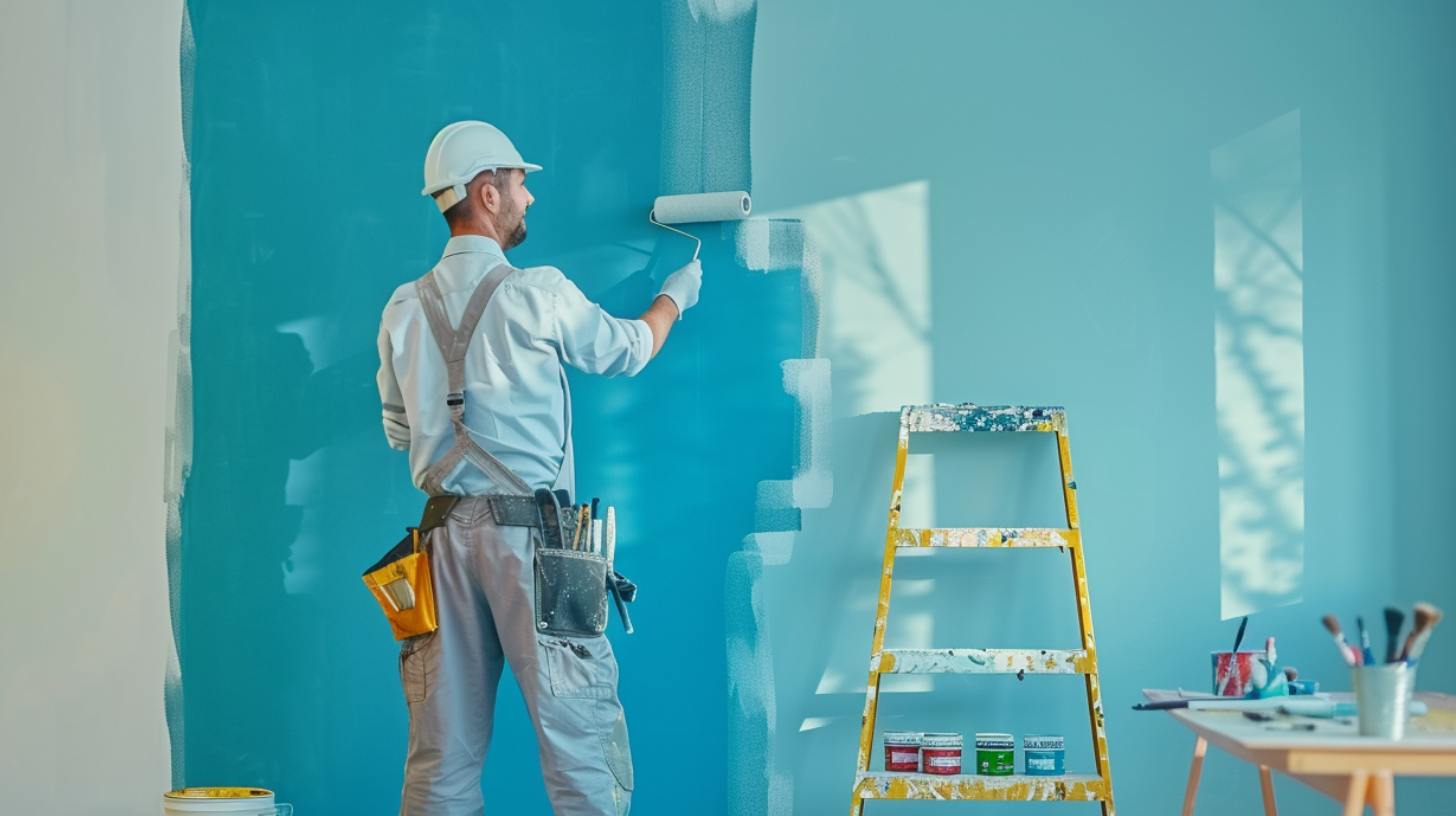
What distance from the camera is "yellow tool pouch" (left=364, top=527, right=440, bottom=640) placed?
2430 millimetres

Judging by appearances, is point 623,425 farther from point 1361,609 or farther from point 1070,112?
point 1361,609

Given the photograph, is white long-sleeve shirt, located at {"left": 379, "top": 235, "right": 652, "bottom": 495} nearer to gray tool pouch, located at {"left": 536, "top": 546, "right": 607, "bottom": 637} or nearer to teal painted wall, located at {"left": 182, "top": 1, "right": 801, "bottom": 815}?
gray tool pouch, located at {"left": 536, "top": 546, "right": 607, "bottom": 637}

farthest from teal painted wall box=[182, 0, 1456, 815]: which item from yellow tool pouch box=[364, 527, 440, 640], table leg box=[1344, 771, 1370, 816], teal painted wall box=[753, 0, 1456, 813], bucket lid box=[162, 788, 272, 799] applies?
table leg box=[1344, 771, 1370, 816]

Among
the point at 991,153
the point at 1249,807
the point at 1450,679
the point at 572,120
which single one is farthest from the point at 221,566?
the point at 1450,679

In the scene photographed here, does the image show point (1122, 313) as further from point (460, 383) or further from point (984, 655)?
point (460, 383)

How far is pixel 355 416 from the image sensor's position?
3.36 meters

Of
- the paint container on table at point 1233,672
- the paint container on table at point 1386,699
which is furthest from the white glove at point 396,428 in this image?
the paint container on table at point 1386,699

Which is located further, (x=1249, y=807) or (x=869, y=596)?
(x=869, y=596)

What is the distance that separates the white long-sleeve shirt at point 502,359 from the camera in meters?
2.49

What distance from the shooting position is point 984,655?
8.95ft

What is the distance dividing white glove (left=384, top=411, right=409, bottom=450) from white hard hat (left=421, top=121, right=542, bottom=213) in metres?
0.45

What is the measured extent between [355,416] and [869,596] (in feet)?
4.58

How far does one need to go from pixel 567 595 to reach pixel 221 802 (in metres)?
1.15

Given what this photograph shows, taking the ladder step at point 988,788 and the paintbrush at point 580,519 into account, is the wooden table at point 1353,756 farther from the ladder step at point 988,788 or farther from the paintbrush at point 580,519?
the paintbrush at point 580,519
